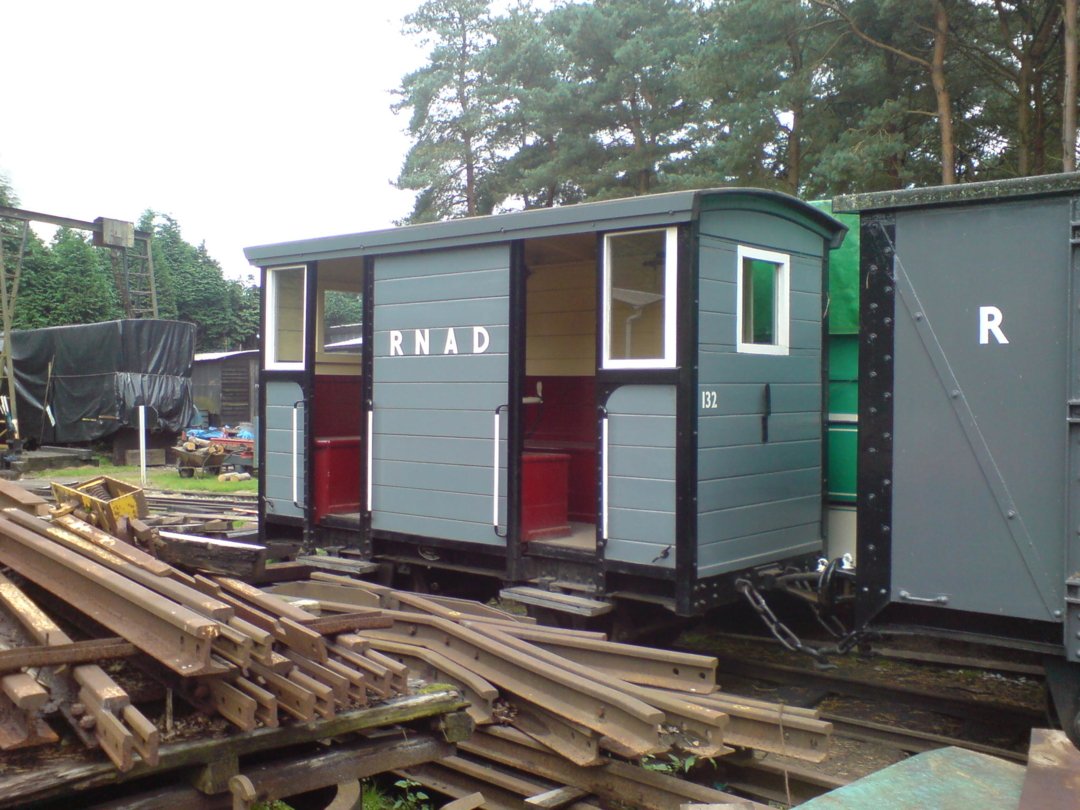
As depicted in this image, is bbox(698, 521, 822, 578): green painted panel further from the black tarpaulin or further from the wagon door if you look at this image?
the black tarpaulin

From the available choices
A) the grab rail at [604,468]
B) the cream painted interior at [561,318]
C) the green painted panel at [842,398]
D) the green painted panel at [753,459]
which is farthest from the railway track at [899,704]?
the cream painted interior at [561,318]

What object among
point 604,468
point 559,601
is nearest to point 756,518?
point 604,468

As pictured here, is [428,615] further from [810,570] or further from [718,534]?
[810,570]

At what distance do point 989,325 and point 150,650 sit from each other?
3.50 meters

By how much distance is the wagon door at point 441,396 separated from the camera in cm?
640

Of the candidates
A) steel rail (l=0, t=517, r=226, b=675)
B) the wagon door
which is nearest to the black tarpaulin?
the wagon door

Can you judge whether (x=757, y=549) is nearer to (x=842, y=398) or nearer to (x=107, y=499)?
(x=842, y=398)

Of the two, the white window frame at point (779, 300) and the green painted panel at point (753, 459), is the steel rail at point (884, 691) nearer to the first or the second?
the green painted panel at point (753, 459)

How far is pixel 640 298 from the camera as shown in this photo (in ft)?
19.2

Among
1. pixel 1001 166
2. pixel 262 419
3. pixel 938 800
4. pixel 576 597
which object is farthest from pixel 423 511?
pixel 1001 166

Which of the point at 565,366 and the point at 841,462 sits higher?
the point at 565,366

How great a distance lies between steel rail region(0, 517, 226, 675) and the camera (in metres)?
3.27

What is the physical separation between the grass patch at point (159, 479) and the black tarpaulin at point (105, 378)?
1.10m

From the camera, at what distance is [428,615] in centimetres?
535
